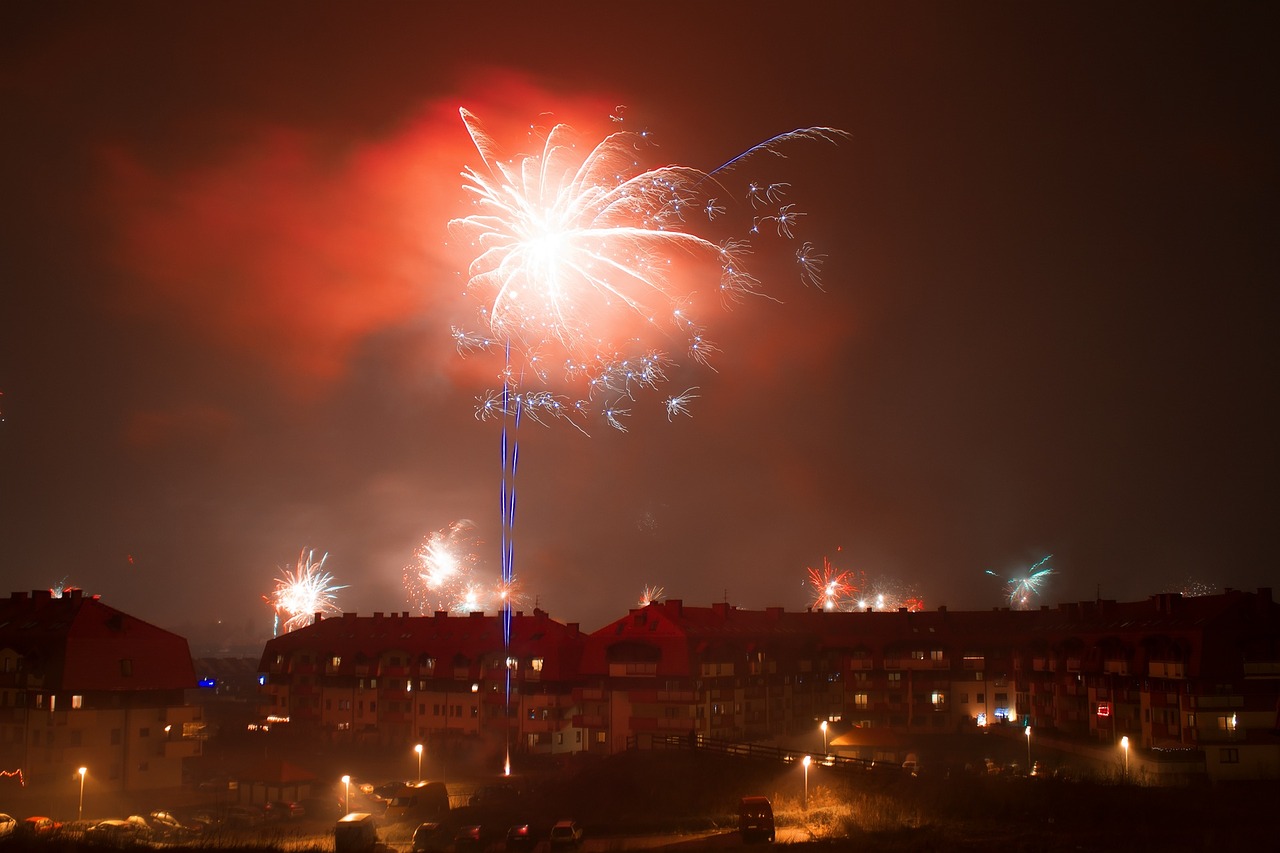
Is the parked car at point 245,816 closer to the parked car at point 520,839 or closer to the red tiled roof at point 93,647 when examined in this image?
the red tiled roof at point 93,647

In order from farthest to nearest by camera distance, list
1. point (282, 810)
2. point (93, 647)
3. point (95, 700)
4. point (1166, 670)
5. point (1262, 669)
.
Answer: point (1166, 670) < point (93, 647) < point (95, 700) < point (1262, 669) < point (282, 810)

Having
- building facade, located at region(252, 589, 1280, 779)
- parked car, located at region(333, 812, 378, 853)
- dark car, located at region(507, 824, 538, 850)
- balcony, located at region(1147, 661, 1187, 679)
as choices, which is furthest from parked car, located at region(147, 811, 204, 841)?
balcony, located at region(1147, 661, 1187, 679)

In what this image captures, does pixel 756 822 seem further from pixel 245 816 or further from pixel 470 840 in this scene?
pixel 245 816

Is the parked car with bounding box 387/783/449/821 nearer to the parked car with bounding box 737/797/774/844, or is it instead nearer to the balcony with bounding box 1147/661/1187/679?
the parked car with bounding box 737/797/774/844

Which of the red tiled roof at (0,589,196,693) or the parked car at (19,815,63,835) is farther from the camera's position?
the red tiled roof at (0,589,196,693)

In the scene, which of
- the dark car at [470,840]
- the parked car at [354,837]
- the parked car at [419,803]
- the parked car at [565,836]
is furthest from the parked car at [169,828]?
the parked car at [565,836]

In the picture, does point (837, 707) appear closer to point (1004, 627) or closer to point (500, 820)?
point (1004, 627)

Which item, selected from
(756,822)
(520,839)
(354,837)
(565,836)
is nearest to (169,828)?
(354,837)

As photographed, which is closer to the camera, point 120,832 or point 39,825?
point 120,832

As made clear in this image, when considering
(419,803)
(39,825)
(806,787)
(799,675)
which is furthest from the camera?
(799,675)
